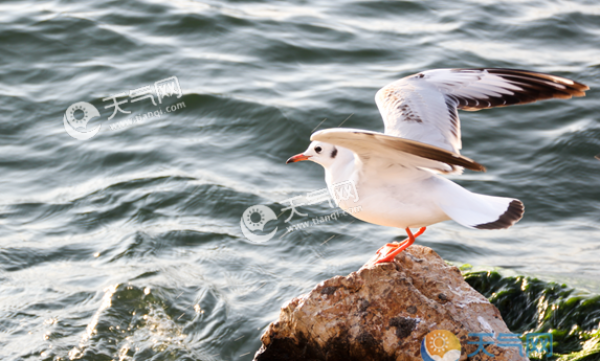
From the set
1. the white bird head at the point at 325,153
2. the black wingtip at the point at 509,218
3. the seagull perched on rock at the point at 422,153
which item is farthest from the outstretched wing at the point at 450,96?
the black wingtip at the point at 509,218

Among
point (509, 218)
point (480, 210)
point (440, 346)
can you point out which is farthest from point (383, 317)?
point (509, 218)

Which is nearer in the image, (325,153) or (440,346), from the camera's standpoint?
(440,346)

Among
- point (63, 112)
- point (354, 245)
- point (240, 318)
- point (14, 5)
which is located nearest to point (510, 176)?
point (354, 245)

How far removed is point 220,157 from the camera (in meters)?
8.67

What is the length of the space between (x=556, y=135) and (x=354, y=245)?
4.22 meters

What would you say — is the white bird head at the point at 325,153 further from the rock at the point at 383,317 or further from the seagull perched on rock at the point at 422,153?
the rock at the point at 383,317

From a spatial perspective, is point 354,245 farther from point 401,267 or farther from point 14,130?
point 14,130

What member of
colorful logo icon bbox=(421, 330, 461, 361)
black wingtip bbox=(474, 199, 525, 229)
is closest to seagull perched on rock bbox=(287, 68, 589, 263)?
black wingtip bbox=(474, 199, 525, 229)

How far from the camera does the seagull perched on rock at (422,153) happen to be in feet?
12.0

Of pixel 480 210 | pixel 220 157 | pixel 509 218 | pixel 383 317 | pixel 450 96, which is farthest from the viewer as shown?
pixel 220 157

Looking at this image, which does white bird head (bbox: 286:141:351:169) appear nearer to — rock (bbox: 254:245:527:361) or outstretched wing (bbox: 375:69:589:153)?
outstretched wing (bbox: 375:69:589:153)

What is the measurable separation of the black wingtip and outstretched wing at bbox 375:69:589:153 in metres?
0.72

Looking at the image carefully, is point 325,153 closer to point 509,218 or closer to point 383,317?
point 383,317

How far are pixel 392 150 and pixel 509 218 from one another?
81 cm
